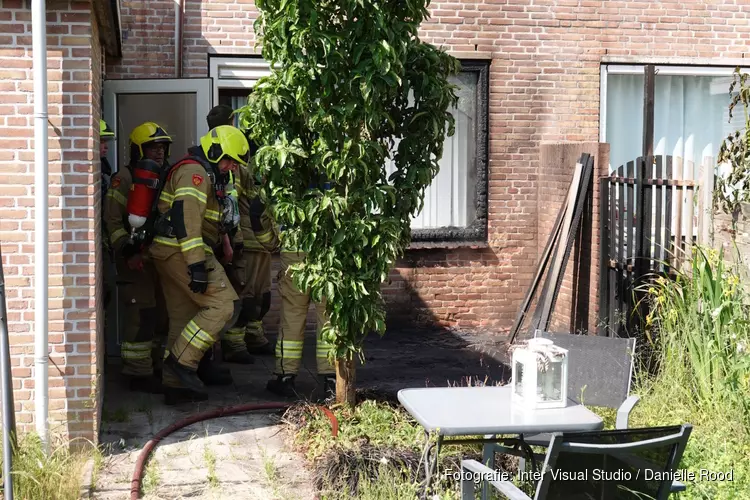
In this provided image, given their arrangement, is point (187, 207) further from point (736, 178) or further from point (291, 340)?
point (736, 178)

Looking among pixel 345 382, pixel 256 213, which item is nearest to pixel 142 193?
pixel 256 213

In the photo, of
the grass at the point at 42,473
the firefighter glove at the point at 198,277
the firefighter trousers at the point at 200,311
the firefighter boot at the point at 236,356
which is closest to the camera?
the grass at the point at 42,473

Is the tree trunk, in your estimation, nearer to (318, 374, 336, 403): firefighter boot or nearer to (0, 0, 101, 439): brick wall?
(318, 374, 336, 403): firefighter boot

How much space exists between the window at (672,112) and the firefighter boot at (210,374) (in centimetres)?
523

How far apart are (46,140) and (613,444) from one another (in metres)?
3.54

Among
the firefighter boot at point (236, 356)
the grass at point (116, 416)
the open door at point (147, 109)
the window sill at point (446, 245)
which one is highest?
the open door at point (147, 109)

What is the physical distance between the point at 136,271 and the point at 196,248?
1.12m

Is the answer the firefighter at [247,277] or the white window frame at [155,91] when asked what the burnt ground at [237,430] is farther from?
the white window frame at [155,91]

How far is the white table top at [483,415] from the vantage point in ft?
13.5

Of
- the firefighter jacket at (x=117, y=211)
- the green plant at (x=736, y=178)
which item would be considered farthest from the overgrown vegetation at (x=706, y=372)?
the firefighter jacket at (x=117, y=211)

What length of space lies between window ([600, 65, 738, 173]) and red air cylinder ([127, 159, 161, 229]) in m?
5.42

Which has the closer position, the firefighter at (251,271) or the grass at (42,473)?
the grass at (42,473)

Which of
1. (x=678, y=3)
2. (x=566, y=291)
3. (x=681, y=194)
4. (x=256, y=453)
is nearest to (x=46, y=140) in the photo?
(x=256, y=453)

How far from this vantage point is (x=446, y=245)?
409 inches
